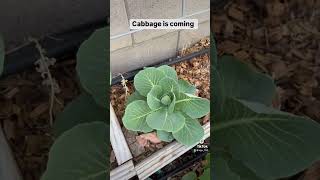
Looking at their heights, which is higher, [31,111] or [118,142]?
[118,142]

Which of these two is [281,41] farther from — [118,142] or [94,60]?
[118,142]

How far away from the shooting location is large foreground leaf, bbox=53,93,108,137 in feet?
3.29

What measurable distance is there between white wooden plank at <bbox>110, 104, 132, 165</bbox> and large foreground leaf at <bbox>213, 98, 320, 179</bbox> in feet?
0.77

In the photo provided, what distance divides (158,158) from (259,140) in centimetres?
25

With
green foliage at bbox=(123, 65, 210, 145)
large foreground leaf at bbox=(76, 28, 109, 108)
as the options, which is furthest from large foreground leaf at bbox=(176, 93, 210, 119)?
large foreground leaf at bbox=(76, 28, 109, 108)

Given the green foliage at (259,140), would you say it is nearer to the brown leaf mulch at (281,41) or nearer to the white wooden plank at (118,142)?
the white wooden plank at (118,142)

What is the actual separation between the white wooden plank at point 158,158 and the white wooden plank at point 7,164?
382mm

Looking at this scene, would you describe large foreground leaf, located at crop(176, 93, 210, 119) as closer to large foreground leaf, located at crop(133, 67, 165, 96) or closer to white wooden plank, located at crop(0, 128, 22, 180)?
large foreground leaf, located at crop(133, 67, 165, 96)

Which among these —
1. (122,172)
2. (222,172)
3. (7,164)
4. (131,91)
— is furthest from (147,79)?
(7,164)

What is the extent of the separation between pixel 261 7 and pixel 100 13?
406 mm

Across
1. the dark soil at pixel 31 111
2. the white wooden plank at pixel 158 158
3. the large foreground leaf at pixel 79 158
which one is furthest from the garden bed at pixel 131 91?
the dark soil at pixel 31 111

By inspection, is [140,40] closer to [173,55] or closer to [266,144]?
[173,55]

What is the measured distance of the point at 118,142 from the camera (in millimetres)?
751

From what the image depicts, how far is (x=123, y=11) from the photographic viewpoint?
75 centimetres
